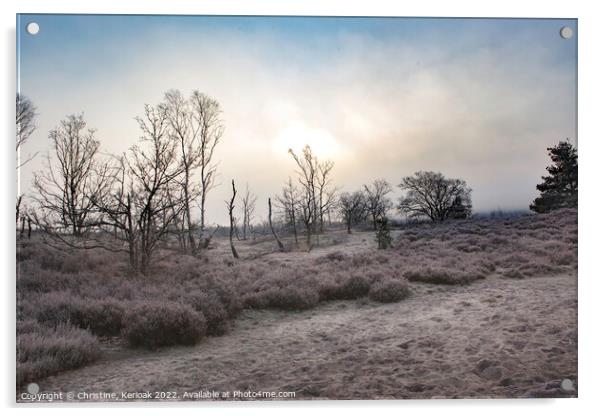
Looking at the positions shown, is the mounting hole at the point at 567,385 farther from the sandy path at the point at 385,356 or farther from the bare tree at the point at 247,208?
the bare tree at the point at 247,208

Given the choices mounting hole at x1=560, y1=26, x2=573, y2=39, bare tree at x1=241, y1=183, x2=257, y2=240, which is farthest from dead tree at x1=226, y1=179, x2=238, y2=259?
mounting hole at x1=560, y1=26, x2=573, y2=39

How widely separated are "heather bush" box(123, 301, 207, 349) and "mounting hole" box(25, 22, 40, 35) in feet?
9.86

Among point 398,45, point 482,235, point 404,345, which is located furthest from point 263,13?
point 404,345

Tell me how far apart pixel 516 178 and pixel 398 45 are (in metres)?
1.92

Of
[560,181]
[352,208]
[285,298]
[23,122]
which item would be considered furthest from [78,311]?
[560,181]

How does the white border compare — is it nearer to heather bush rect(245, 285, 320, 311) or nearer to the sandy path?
the sandy path

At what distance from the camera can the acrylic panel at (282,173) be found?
3.93 metres

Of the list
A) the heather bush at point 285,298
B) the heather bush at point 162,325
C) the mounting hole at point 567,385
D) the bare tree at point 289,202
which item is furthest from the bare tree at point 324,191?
the mounting hole at point 567,385

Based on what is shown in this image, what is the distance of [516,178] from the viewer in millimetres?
4160

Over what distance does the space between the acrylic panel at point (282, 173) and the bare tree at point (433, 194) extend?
2 cm

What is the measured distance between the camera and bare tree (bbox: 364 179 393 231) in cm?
422

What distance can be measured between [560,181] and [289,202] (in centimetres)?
288
